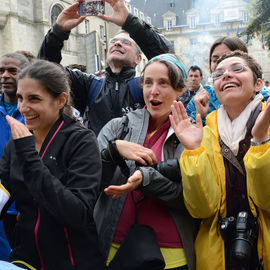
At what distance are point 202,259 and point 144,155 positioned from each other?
27.7 inches

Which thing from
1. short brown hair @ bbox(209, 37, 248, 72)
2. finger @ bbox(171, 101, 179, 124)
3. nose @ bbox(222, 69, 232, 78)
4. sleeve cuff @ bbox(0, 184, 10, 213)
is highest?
short brown hair @ bbox(209, 37, 248, 72)

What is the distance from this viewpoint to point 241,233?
6.01 ft

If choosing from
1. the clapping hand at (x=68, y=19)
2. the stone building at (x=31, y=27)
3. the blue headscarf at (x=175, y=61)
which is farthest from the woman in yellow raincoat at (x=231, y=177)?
the stone building at (x=31, y=27)

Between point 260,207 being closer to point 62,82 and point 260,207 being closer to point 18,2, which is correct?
point 62,82

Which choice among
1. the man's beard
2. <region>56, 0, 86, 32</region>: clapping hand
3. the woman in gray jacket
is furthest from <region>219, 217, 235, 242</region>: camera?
the man's beard

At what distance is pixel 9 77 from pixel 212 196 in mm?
2427

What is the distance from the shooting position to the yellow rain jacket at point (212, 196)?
1.80 m

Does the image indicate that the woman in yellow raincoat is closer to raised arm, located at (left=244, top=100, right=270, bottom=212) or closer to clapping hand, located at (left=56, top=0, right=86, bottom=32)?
raised arm, located at (left=244, top=100, right=270, bottom=212)

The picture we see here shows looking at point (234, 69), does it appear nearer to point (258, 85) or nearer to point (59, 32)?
point (258, 85)

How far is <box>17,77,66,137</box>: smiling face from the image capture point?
1.91 m

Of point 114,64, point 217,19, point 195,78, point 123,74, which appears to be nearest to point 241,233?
point 123,74

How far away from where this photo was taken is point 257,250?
6.34 ft

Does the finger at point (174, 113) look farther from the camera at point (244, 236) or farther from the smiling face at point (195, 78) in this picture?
the smiling face at point (195, 78)

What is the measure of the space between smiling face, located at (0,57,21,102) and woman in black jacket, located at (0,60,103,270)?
57.3 inches
